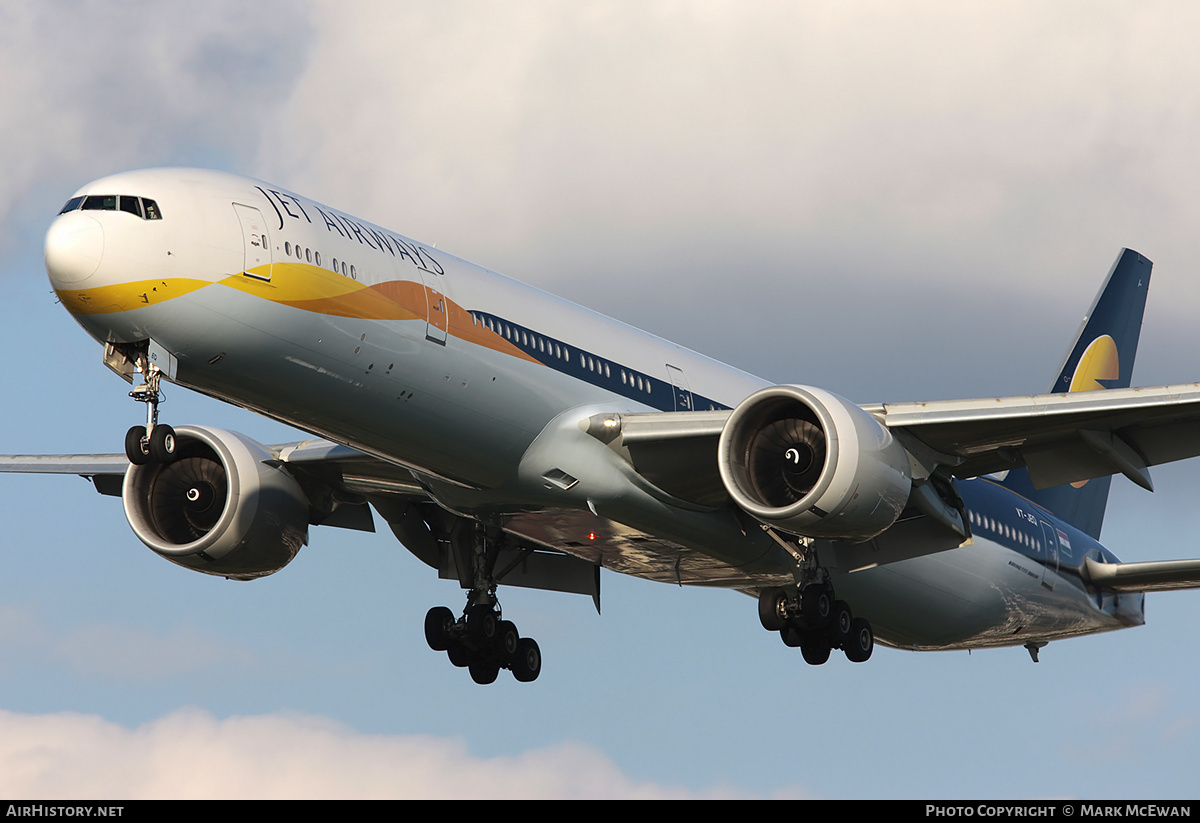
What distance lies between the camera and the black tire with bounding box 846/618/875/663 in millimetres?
30172

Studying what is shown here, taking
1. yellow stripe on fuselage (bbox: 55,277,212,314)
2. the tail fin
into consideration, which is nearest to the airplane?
yellow stripe on fuselage (bbox: 55,277,212,314)

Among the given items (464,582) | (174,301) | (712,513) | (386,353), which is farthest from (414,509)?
Result: (174,301)

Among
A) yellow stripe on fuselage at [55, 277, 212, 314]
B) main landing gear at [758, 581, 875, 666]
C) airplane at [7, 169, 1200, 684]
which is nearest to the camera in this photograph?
yellow stripe on fuselage at [55, 277, 212, 314]

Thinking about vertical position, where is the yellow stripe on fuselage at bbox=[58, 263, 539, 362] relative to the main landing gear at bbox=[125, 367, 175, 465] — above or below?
above

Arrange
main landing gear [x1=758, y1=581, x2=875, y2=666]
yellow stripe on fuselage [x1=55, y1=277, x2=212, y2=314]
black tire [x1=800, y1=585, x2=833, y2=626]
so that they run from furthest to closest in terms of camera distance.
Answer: main landing gear [x1=758, y1=581, x2=875, y2=666]
black tire [x1=800, y1=585, x2=833, y2=626]
yellow stripe on fuselage [x1=55, y1=277, x2=212, y2=314]

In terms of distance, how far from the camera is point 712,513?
2792 centimetres

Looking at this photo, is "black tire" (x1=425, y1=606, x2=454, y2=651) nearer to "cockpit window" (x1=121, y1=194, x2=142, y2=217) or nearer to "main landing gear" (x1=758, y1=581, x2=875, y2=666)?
"main landing gear" (x1=758, y1=581, x2=875, y2=666)

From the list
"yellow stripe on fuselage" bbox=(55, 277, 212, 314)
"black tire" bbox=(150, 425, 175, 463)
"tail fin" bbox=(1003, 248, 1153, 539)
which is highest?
"tail fin" bbox=(1003, 248, 1153, 539)

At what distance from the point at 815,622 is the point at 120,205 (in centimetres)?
1441

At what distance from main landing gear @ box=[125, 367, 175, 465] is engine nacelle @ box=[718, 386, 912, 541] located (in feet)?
27.4

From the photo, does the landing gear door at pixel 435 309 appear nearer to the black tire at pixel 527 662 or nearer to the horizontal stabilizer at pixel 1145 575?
the black tire at pixel 527 662

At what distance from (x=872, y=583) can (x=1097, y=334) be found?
1331 cm

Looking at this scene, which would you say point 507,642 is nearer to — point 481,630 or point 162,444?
point 481,630
